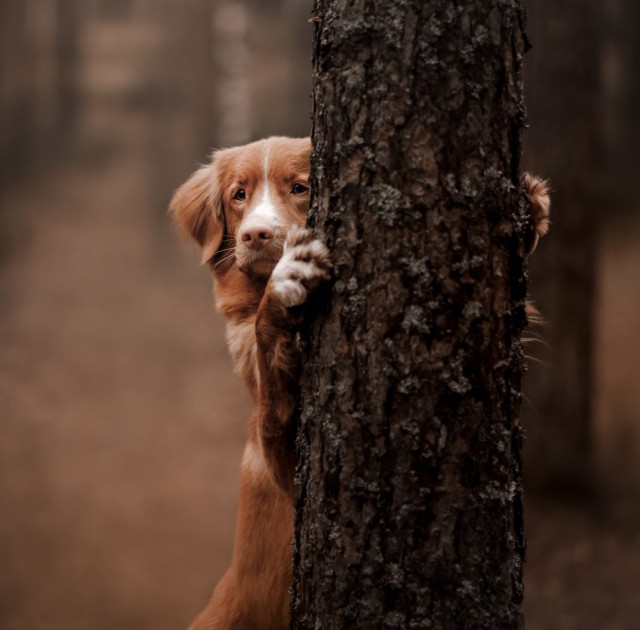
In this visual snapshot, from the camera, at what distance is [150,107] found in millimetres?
10656

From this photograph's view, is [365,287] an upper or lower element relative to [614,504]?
upper

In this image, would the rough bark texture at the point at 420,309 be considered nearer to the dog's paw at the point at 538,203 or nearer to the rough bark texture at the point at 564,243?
the dog's paw at the point at 538,203

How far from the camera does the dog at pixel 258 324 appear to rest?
Result: 234 cm

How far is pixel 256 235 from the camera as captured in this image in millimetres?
2449

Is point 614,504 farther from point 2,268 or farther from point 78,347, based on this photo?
point 2,268

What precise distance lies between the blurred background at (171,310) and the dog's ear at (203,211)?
6.78ft

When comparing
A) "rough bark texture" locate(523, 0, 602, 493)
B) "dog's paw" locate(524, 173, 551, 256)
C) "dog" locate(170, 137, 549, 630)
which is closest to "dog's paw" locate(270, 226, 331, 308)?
"dog" locate(170, 137, 549, 630)

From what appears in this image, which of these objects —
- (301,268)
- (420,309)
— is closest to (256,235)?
(301,268)

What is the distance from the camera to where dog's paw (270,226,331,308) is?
1.98 metres

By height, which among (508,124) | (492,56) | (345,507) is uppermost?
(492,56)

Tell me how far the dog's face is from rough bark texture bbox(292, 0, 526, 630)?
500 mm

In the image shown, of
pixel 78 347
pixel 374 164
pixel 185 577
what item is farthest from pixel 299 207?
pixel 78 347

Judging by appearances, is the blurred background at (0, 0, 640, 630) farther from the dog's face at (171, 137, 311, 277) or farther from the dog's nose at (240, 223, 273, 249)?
the dog's nose at (240, 223, 273, 249)

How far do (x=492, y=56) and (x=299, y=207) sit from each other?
2.85 feet
